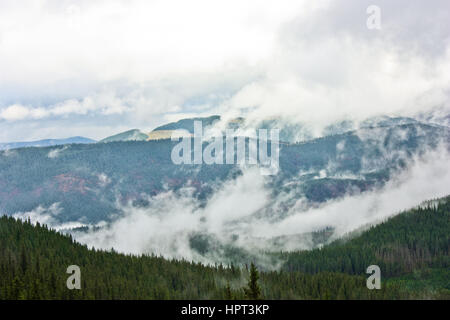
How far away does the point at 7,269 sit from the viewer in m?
184
